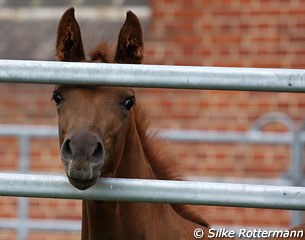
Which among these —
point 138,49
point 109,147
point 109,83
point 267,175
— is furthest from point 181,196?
point 267,175

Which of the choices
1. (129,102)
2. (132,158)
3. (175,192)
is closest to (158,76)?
(175,192)

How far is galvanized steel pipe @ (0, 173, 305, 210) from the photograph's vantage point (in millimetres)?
2920

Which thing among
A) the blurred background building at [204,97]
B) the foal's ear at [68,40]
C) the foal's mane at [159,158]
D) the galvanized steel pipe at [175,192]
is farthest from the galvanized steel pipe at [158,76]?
the blurred background building at [204,97]

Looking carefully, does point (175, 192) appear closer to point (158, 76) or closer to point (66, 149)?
point (158, 76)

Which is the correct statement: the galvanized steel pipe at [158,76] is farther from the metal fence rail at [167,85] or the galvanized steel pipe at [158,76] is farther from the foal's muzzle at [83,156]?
the foal's muzzle at [83,156]

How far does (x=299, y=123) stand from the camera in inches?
316

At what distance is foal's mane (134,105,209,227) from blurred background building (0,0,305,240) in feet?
11.4

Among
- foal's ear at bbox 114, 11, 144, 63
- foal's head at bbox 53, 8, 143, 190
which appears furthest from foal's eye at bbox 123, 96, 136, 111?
foal's ear at bbox 114, 11, 144, 63

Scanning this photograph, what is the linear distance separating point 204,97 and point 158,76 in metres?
5.28

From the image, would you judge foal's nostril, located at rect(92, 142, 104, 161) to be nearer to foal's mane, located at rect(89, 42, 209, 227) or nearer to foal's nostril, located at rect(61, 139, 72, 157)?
foal's nostril, located at rect(61, 139, 72, 157)

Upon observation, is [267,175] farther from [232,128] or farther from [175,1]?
[175,1]

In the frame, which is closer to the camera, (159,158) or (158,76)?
(158,76)

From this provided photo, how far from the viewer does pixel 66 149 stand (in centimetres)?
344

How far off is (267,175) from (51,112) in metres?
1.97
